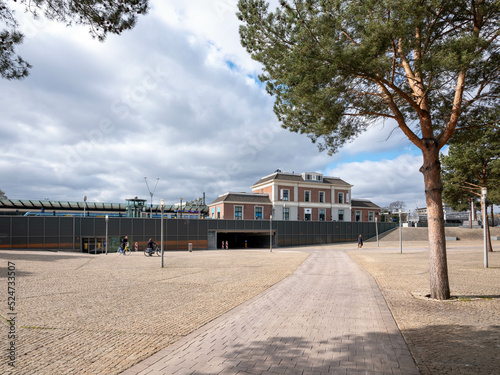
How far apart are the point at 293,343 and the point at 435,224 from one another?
6.70m

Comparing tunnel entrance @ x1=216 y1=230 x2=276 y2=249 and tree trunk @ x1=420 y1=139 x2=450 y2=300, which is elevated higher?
tree trunk @ x1=420 y1=139 x2=450 y2=300

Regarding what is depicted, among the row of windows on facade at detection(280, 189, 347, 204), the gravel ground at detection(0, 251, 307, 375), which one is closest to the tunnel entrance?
the row of windows on facade at detection(280, 189, 347, 204)

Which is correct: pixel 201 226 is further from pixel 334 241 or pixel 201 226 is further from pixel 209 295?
pixel 209 295

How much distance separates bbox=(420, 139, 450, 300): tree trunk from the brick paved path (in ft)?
6.25

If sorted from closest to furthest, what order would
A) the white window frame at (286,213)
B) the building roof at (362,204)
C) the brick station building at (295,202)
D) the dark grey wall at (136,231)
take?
1. the dark grey wall at (136,231)
2. the brick station building at (295,202)
3. the white window frame at (286,213)
4. the building roof at (362,204)

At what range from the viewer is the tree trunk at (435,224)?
1023 centimetres

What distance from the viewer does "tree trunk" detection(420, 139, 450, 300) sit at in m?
10.2

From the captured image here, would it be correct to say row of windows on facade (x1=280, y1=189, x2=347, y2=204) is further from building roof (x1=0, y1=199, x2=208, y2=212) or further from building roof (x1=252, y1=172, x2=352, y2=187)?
building roof (x1=0, y1=199, x2=208, y2=212)

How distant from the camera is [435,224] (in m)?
10.4

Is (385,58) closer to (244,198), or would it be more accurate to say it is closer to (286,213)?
(244,198)

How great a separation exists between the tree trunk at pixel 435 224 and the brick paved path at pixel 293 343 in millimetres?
1906

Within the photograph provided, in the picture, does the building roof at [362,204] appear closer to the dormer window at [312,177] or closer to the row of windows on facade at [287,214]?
the row of windows on facade at [287,214]

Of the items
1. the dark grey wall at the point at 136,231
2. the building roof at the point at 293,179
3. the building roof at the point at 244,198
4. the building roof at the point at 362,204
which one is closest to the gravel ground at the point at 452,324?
the dark grey wall at the point at 136,231

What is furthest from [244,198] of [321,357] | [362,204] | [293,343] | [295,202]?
[321,357]
